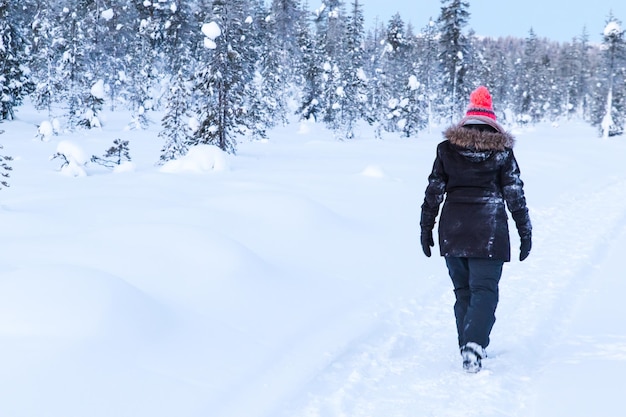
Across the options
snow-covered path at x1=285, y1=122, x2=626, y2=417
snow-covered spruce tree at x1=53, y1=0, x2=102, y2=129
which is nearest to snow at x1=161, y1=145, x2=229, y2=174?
snow-covered path at x1=285, y1=122, x2=626, y2=417

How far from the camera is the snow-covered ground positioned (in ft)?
11.6

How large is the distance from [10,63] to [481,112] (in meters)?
30.6

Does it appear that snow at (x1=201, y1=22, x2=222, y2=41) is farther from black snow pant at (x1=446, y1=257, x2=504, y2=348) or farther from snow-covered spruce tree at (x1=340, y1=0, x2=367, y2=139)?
snow-covered spruce tree at (x1=340, y1=0, x2=367, y2=139)

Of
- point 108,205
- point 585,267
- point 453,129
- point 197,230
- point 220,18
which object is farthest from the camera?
point 220,18

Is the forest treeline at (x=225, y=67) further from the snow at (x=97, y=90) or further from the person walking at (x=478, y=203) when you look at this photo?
the person walking at (x=478, y=203)

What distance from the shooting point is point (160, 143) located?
2836 centimetres

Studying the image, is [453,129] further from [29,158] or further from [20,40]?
[20,40]

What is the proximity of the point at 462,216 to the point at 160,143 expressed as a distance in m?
25.9

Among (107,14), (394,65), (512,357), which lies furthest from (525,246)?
(394,65)

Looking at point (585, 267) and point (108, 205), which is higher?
point (108, 205)

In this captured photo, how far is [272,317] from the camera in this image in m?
5.07

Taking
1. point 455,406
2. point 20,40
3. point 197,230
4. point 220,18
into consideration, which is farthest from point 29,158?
point 455,406

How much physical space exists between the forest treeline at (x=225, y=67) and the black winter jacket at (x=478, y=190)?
1630 centimetres

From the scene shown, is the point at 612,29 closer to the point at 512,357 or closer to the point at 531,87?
the point at 531,87
